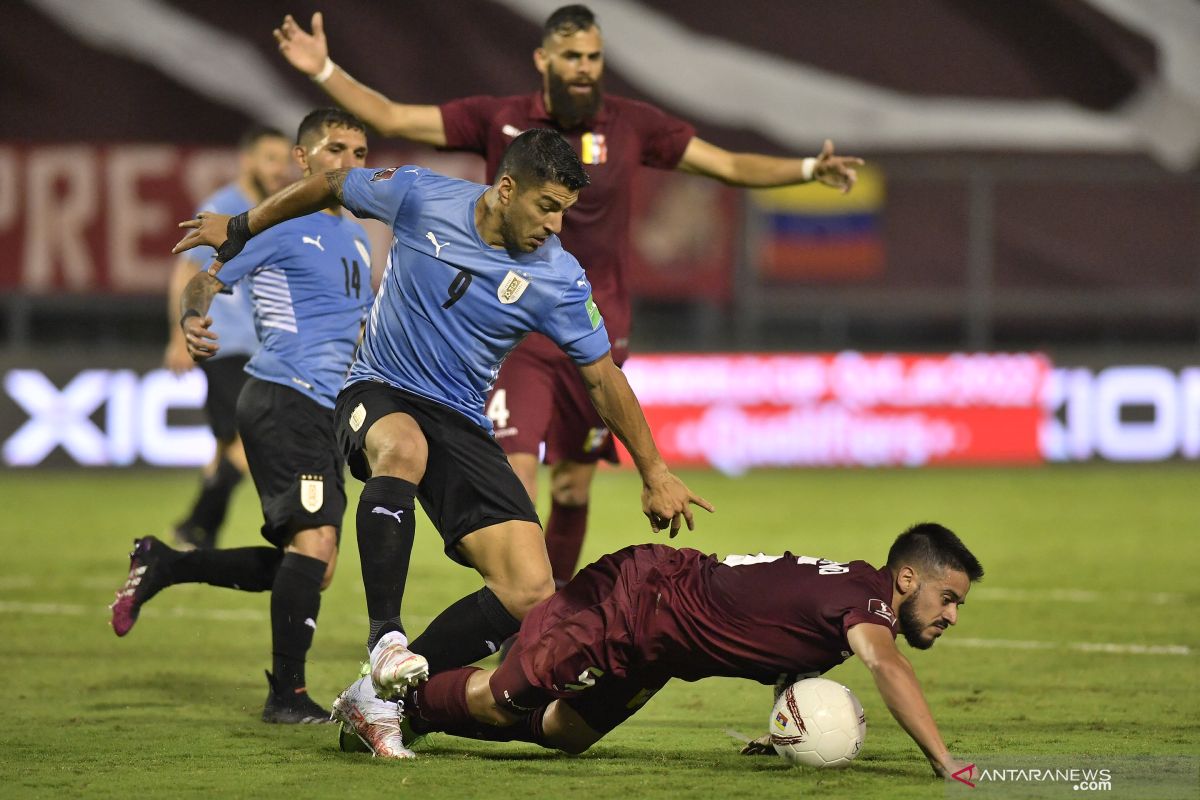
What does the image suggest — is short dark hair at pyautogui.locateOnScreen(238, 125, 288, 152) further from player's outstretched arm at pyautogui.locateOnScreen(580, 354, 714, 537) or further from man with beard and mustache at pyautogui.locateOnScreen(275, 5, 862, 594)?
player's outstretched arm at pyautogui.locateOnScreen(580, 354, 714, 537)

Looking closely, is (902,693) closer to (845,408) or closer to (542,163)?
(542,163)

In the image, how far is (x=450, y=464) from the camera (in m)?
Result: 5.74

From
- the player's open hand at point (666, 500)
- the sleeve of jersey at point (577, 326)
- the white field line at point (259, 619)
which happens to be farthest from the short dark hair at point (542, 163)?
the white field line at point (259, 619)

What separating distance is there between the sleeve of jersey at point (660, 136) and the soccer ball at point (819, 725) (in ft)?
9.90

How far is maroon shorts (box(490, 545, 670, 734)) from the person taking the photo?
5383 millimetres

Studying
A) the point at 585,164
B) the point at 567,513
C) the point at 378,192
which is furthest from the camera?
the point at 567,513

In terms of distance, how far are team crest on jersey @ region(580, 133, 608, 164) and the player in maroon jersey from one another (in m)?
2.37

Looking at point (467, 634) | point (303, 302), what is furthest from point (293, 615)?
point (303, 302)

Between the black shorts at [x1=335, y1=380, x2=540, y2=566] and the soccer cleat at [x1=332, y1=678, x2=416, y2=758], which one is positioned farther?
the black shorts at [x1=335, y1=380, x2=540, y2=566]

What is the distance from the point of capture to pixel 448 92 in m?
16.8

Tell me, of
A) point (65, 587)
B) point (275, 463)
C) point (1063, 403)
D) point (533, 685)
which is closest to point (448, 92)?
point (1063, 403)

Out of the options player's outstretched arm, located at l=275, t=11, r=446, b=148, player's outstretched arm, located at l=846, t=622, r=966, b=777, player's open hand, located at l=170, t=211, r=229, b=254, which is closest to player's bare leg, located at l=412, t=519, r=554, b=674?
player's outstretched arm, located at l=846, t=622, r=966, b=777

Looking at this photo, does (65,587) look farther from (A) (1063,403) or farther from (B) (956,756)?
(A) (1063,403)

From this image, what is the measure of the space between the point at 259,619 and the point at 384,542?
142 inches
